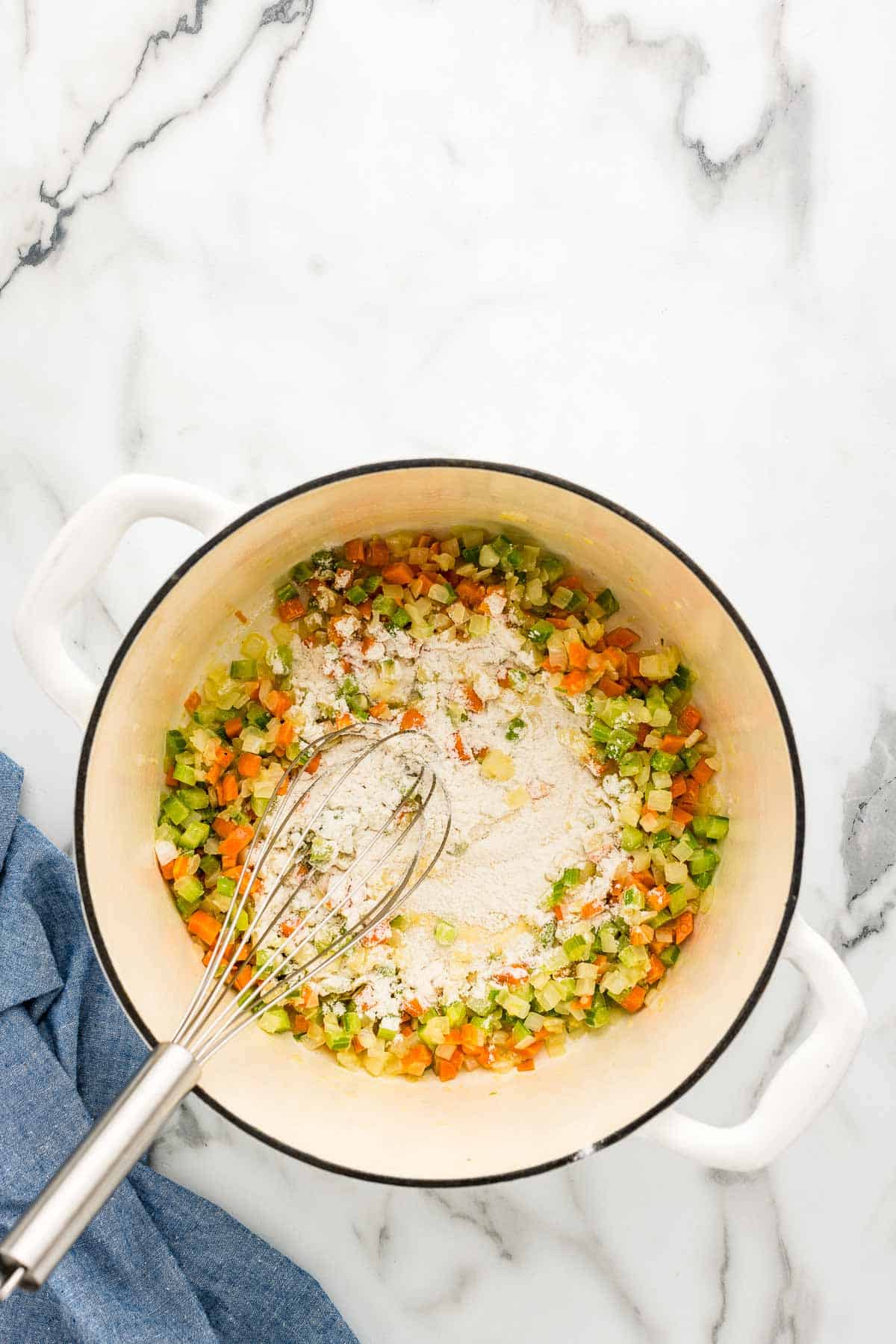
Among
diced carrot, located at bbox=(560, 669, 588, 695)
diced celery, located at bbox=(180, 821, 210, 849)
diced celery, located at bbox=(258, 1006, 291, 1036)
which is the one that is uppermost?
diced carrot, located at bbox=(560, 669, 588, 695)

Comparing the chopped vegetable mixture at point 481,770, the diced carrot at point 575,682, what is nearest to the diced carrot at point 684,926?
the chopped vegetable mixture at point 481,770

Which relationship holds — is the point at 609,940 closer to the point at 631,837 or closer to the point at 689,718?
the point at 631,837

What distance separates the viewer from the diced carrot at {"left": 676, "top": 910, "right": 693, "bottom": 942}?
3.30ft

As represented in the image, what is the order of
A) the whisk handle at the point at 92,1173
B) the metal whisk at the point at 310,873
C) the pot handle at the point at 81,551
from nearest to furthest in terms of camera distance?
the whisk handle at the point at 92,1173 < the pot handle at the point at 81,551 < the metal whisk at the point at 310,873

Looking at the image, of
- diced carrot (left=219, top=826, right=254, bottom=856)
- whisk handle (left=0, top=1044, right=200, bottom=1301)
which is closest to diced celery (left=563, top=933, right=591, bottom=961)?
diced carrot (left=219, top=826, right=254, bottom=856)

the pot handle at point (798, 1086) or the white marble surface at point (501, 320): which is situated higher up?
the white marble surface at point (501, 320)

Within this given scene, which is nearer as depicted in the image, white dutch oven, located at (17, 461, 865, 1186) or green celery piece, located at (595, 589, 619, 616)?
white dutch oven, located at (17, 461, 865, 1186)

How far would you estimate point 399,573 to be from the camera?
102 cm

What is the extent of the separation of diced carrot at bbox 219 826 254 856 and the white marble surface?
0.64 feet

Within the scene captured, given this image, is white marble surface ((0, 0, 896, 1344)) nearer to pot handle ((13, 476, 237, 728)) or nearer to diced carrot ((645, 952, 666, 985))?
diced carrot ((645, 952, 666, 985))

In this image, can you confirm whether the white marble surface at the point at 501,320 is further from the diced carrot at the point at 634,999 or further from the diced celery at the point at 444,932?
the diced celery at the point at 444,932

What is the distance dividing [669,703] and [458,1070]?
389mm

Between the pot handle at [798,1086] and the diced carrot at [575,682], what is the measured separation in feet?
0.92

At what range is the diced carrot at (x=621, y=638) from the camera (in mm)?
1028
